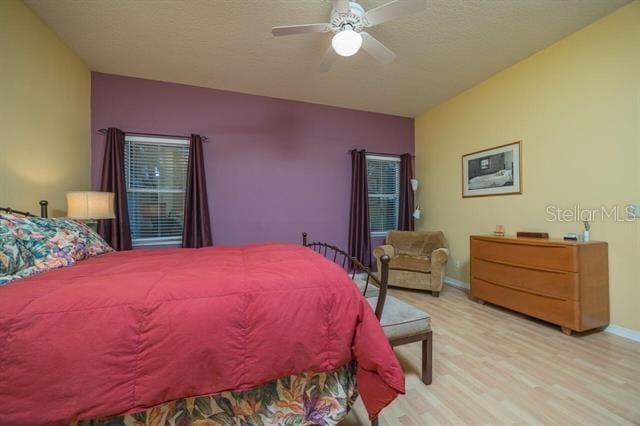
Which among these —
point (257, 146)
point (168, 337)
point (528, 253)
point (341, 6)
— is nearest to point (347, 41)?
point (341, 6)

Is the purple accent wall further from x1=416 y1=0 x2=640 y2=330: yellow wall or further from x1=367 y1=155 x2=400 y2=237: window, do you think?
x1=416 y1=0 x2=640 y2=330: yellow wall

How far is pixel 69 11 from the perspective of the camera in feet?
7.00

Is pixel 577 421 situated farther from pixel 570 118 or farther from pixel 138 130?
pixel 138 130

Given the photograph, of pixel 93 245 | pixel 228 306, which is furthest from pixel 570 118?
pixel 93 245

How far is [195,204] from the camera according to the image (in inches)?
127

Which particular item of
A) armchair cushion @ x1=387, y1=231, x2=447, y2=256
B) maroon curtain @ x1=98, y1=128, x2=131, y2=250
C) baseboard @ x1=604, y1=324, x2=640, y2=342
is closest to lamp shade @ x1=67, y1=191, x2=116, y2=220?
maroon curtain @ x1=98, y1=128, x2=131, y2=250

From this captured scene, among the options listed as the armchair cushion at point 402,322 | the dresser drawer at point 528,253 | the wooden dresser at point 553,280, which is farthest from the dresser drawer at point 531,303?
the armchair cushion at point 402,322

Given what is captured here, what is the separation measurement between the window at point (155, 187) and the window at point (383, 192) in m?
2.71

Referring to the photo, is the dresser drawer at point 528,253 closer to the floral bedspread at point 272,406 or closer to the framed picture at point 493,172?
the framed picture at point 493,172

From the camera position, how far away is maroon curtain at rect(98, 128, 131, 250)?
2.94 metres

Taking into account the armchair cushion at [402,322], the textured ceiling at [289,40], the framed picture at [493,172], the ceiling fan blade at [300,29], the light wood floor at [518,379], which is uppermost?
the textured ceiling at [289,40]

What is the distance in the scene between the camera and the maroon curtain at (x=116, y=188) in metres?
→ 2.94

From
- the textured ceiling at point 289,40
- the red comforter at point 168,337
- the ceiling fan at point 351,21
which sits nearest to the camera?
the red comforter at point 168,337

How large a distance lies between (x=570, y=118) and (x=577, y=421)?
8.31ft
